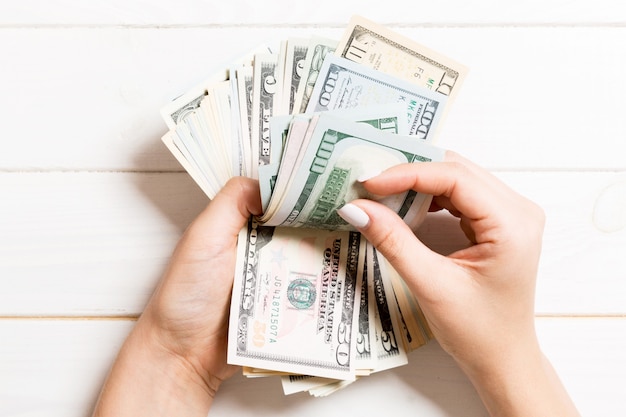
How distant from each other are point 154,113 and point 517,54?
2.05 feet

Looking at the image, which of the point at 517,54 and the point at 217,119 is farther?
the point at 517,54

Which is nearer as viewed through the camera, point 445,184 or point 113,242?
point 445,184

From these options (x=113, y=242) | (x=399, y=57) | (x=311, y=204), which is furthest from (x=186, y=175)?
(x=399, y=57)

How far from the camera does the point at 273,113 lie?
908mm

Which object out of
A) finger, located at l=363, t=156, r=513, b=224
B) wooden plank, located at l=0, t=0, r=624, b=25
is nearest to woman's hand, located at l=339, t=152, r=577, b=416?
finger, located at l=363, t=156, r=513, b=224

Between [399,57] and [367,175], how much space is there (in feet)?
0.77

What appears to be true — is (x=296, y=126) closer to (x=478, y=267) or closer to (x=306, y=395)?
(x=478, y=267)

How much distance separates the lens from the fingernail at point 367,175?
815 millimetres

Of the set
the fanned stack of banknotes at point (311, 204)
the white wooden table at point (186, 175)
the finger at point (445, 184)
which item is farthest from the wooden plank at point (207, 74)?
the finger at point (445, 184)

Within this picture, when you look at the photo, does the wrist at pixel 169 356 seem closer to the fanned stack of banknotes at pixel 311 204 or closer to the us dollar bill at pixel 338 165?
the fanned stack of banknotes at pixel 311 204

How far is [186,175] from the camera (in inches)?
39.8

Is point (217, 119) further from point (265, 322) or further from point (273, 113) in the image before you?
point (265, 322)

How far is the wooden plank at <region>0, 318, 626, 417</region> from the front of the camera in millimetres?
1005

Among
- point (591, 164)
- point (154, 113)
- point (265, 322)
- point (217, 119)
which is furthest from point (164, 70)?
point (591, 164)
